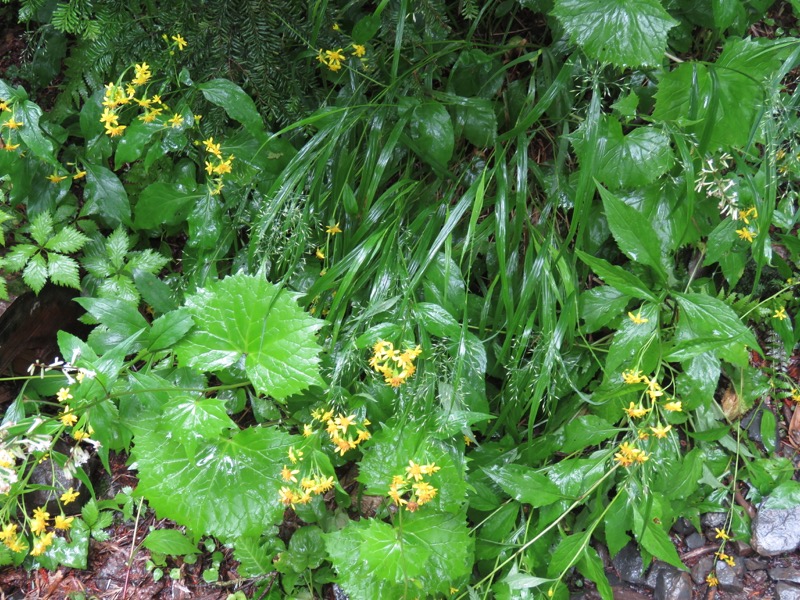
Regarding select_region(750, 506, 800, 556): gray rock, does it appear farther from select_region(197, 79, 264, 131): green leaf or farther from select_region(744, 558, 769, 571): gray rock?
select_region(197, 79, 264, 131): green leaf

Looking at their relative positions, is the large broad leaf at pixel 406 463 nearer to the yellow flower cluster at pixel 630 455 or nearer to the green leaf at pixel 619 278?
the yellow flower cluster at pixel 630 455

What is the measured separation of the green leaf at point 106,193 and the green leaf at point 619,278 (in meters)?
1.52

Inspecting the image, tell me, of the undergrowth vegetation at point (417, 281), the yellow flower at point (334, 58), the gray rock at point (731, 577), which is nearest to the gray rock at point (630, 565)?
the undergrowth vegetation at point (417, 281)

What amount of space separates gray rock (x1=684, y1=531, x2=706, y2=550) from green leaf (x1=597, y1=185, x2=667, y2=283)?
36.9 inches

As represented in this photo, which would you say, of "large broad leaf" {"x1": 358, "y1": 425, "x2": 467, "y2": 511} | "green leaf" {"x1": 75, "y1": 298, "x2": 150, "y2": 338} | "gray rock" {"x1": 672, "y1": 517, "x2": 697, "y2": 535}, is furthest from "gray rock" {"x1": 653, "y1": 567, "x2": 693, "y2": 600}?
"green leaf" {"x1": 75, "y1": 298, "x2": 150, "y2": 338}

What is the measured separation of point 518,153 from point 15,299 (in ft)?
5.69

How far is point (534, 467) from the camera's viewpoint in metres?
2.02

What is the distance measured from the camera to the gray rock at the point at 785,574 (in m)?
2.04

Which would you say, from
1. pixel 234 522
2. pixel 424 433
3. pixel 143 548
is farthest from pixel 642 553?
pixel 143 548

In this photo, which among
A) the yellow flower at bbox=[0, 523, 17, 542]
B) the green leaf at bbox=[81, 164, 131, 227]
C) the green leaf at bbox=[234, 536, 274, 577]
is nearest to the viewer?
the yellow flower at bbox=[0, 523, 17, 542]

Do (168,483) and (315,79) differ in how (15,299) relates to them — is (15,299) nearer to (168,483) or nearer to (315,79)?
(168,483)

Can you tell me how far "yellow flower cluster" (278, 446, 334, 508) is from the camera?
1.55 m

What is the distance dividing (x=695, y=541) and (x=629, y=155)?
132 cm

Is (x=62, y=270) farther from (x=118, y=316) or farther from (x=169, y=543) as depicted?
(x=169, y=543)
